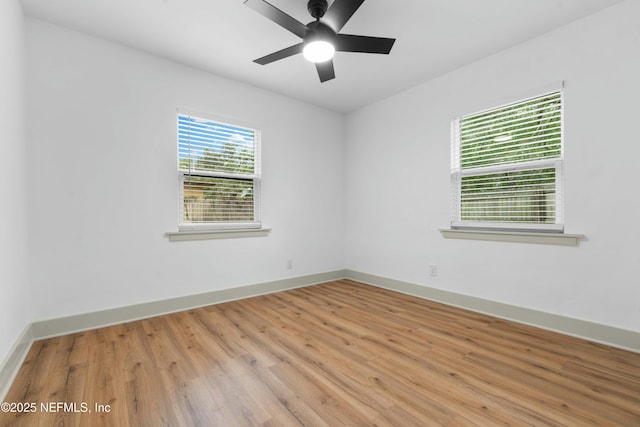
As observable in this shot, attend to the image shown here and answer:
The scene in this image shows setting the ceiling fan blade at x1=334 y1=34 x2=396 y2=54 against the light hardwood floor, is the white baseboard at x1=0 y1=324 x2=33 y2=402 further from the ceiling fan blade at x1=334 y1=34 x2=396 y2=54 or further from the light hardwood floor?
the ceiling fan blade at x1=334 y1=34 x2=396 y2=54

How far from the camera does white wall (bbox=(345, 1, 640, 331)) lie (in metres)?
2.25

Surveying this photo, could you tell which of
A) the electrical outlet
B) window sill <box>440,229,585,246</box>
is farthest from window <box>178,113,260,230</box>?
window sill <box>440,229,585,246</box>

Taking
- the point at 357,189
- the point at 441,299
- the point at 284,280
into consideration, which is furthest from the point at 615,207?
the point at 284,280

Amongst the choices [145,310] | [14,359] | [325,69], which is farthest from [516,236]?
[14,359]

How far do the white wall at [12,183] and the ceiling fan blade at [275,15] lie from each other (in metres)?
1.55

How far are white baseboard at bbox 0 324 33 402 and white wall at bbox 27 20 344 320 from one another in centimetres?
24

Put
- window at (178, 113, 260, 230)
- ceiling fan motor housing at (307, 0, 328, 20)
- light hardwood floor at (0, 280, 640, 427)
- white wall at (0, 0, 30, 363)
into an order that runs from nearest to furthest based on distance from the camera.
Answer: light hardwood floor at (0, 280, 640, 427) → white wall at (0, 0, 30, 363) → ceiling fan motor housing at (307, 0, 328, 20) → window at (178, 113, 260, 230)

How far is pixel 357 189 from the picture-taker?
449 cm

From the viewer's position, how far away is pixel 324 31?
6.80 ft

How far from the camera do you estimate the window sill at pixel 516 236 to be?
8.12ft

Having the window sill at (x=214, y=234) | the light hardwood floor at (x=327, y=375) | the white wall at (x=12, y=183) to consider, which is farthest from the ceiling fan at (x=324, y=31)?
the light hardwood floor at (x=327, y=375)

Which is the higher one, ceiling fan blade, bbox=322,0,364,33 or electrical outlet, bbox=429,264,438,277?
A: ceiling fan blade, bbox=322,0,364,33

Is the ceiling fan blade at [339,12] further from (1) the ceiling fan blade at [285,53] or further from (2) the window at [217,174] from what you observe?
(2) the window at [217,174]

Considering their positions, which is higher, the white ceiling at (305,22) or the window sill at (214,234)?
the white ceiling at (305,22)
